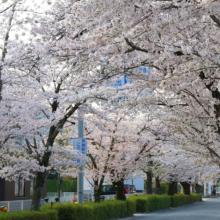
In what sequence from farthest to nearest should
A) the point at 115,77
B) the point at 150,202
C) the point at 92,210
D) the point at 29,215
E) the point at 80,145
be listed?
the point at 150,202
the point at 80,145
the point at 92,210
the point at 115,77
the point at 29,215

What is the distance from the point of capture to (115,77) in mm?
12008

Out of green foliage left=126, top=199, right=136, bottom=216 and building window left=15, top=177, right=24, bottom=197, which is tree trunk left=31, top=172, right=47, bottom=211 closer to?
green foliage left=126, top=199, right=136, bottom=216

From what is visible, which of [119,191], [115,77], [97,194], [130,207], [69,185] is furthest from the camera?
[69,185]

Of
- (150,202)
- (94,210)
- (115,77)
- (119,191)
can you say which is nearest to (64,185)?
(150,202)

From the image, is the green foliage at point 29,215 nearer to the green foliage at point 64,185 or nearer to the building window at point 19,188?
the building window at point 19,188

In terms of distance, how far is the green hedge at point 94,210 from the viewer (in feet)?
41.5

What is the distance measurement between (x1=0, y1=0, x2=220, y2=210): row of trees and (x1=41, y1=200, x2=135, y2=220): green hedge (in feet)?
3.08

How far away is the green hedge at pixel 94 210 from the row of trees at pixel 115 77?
3.08ft

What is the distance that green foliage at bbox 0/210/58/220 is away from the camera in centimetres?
935

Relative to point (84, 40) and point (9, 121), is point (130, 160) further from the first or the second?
point (84, 40)

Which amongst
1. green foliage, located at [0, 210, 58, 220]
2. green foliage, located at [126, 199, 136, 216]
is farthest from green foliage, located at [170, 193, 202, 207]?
green foliage, located at [0, 210, 58, 220]

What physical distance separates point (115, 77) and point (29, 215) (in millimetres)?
5348

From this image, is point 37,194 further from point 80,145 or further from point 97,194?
Answer: point 97,194

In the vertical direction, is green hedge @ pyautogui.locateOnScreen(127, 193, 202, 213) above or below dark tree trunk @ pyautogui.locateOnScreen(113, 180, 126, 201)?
below
